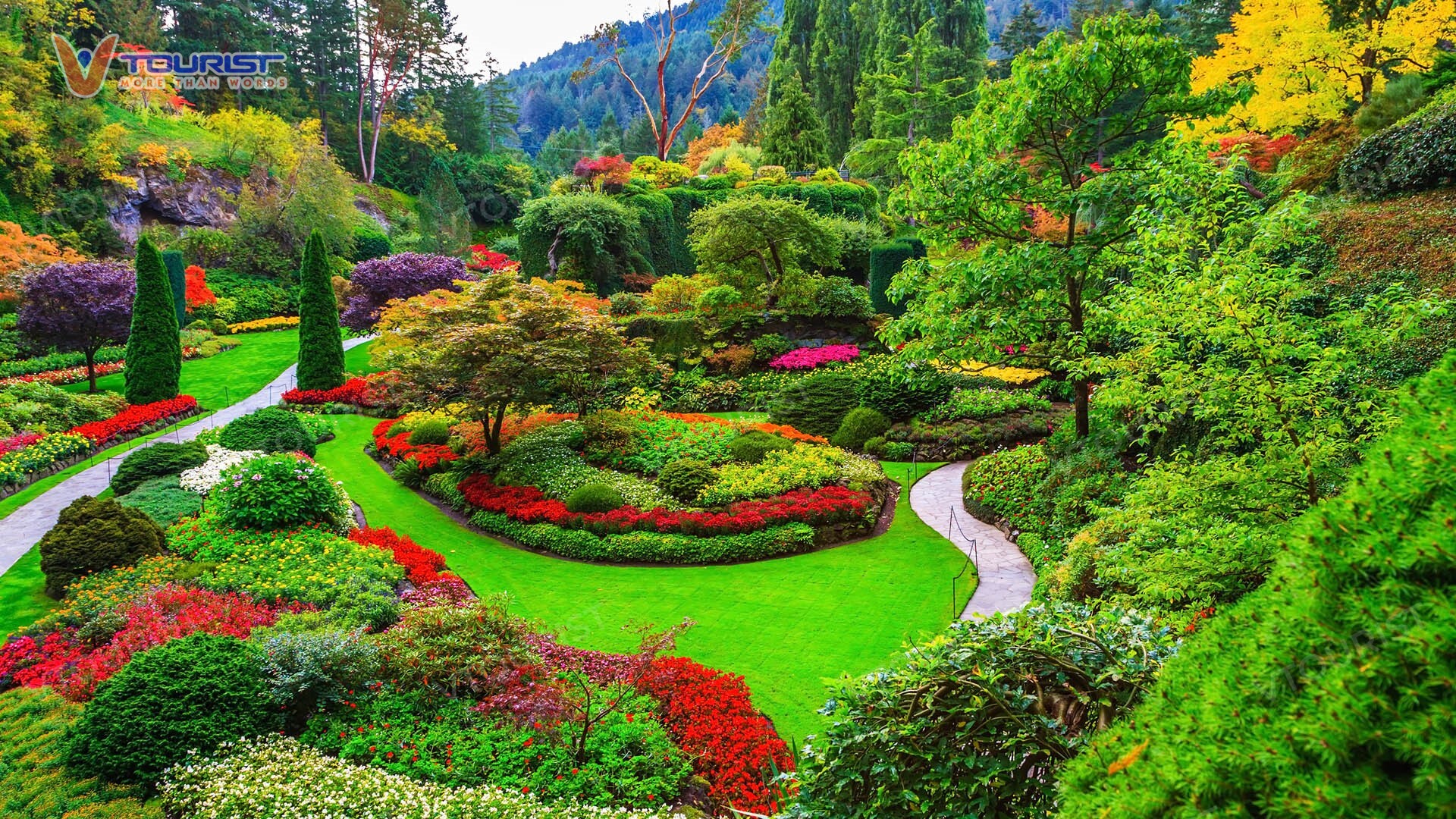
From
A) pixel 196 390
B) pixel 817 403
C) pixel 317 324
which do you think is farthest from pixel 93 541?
pixel 196 390

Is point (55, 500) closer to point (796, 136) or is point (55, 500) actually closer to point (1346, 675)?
point (1346, 675)

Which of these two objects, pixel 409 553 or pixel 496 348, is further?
pixel 496 348

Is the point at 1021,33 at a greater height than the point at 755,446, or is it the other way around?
the point at 1021,33

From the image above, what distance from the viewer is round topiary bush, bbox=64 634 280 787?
537 centimetres

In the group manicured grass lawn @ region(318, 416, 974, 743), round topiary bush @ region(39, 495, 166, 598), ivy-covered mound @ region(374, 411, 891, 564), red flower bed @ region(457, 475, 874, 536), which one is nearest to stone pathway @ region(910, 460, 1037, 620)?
manicured grass lawn @ region(318, 416, 974, 743)

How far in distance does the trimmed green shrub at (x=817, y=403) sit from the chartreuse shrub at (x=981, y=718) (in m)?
13.2

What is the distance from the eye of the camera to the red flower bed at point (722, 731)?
5582 mm

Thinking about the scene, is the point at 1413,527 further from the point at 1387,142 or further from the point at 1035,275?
the point at 1387,142

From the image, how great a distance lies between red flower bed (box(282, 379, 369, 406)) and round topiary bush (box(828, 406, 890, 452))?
495 inches

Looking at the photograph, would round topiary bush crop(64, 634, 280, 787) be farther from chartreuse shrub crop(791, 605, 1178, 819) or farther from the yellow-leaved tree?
the yellow-leaved tree

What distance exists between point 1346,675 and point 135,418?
20484mm

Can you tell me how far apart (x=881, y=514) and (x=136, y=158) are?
34528 mm

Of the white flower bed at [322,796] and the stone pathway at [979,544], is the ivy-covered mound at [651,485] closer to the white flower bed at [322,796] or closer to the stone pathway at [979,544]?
the stone pathway at [979,544]

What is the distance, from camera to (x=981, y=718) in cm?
319
